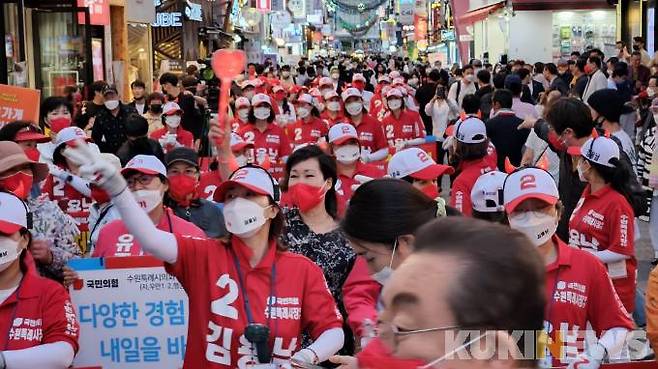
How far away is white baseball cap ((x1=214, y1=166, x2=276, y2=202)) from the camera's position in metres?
4.78

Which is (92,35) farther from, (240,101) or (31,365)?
(31,365)

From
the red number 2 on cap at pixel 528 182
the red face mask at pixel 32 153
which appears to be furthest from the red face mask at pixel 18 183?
the red number 2 on cap at pixel 528 182

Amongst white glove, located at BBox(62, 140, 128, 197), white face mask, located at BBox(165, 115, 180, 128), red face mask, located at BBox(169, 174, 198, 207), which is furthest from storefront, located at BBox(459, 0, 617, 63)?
white glove, located at BBox(62, 140, 128, 197)

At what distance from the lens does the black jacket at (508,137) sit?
1287 cm

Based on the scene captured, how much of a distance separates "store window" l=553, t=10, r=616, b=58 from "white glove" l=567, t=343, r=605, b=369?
36233mm

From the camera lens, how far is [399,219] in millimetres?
4352

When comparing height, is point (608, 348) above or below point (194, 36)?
below

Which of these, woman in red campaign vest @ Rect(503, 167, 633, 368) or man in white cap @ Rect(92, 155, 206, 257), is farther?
man in white cap @ Rect(92, 155, 206, 257)

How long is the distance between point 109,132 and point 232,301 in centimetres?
930

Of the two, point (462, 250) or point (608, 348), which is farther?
point (608, 348)

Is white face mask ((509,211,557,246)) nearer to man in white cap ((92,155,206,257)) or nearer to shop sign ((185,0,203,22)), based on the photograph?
man in white cap ((92,155,206,257))

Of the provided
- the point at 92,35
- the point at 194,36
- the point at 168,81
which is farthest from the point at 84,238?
the point at 194,36

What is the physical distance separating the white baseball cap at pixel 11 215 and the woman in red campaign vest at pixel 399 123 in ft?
32.5

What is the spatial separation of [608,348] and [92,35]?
23382 mm
